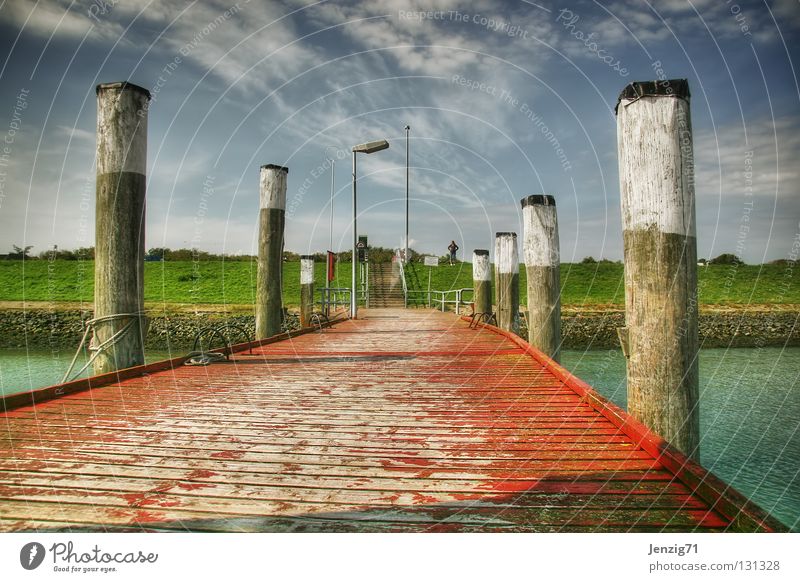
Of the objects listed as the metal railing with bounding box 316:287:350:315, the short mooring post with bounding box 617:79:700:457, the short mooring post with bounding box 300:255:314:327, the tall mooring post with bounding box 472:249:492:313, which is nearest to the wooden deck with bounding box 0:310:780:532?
the short mooring post with bounding box 617:79:700:457

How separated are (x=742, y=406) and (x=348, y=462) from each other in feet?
40.2

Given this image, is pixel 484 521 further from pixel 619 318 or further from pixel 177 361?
pixel 619 318

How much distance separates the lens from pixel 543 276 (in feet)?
24.5

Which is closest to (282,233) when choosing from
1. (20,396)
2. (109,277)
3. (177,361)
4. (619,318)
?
(177,361)

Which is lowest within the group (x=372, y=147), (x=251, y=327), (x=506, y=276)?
(x=251, y=327)

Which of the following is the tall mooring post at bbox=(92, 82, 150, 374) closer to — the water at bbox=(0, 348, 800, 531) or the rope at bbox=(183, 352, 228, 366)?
the rope at bbox=(183, 352, 228, 366)

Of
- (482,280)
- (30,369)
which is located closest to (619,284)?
(482,280)

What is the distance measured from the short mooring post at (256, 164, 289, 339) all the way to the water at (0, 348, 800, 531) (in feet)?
25.4

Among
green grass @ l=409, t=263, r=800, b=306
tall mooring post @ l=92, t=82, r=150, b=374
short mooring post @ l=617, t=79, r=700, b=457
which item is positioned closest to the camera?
short mooring post @ l=617, t=79, r=700, b=457

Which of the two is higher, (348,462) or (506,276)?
(506,276)

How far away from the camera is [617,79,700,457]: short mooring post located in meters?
3.18

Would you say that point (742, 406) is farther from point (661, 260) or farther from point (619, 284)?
point (619, 284)

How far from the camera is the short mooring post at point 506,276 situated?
11108 millimetres

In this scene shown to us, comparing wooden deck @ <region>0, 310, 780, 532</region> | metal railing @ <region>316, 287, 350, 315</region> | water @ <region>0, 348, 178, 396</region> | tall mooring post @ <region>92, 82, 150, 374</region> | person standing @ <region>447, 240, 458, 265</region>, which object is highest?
person standing @ <region>447, 240, 458, 265</region>
